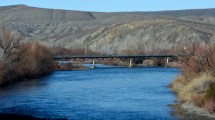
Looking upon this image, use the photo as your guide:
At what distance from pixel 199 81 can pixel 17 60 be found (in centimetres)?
3530

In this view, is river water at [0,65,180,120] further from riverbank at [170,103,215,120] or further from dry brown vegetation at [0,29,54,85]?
dry brown vegetation at [0,29,54,85]

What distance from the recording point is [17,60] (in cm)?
6359

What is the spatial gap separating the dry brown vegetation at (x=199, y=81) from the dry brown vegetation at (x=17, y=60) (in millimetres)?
19384

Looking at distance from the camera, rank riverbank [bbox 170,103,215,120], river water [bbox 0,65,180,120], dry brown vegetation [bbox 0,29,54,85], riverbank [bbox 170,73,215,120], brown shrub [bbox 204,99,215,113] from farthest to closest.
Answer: dry brown vegetation [bbox 0,29,54,85], river water [bbox 0,65,180,120], brown shrub [bbox 204,99,215,113], riverbank [bbox 170,73,215,120], riverbank [bbox 170,103,215,120]

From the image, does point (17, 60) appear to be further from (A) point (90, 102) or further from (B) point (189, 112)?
(B) point (189, 112)

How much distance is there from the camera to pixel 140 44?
157 meters

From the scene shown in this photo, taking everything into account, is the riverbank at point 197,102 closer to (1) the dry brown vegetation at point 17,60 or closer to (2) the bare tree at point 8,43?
(1) the dry brown vegetation at point 17,60

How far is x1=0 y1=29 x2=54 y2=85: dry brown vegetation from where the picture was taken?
55375 millimetres

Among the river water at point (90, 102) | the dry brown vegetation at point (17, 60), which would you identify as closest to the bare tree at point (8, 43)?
the dry brown vegetation at point (17, 60)

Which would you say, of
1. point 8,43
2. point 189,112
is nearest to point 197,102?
point 189,112

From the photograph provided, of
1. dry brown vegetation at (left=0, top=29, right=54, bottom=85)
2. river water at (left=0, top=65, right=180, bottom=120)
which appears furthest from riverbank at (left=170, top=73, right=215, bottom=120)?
dry brown vegetation at (left=0, top=29, right=54, bottom=85)

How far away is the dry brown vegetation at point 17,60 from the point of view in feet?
182

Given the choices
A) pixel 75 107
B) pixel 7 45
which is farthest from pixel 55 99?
pixel 7 45

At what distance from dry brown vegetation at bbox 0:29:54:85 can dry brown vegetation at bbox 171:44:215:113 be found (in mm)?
19384
